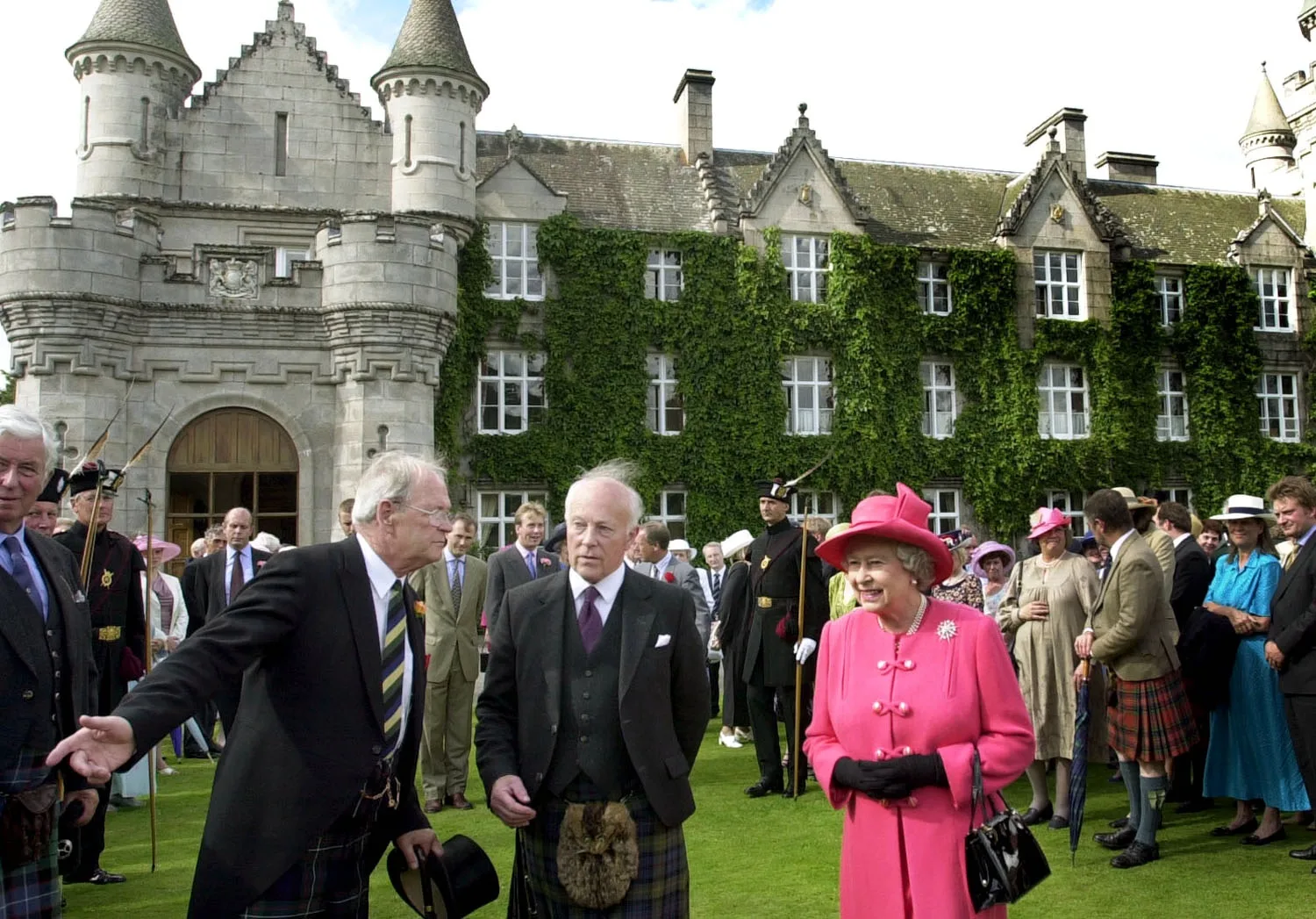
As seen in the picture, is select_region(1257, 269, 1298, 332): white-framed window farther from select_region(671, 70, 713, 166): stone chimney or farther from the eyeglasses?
the eyeglasses

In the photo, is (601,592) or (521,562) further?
(521,562)

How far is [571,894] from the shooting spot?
145 inches

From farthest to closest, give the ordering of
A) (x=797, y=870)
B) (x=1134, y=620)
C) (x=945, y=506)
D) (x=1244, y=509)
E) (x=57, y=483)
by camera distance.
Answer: (x=945, y=506), (x=1244, y=509), (x=797, y=870), (x=1134, y=620), (x=57, y=483)

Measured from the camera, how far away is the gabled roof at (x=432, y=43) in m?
22.5

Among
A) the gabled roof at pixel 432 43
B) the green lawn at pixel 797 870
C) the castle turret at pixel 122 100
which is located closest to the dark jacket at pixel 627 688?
the green lawn at pixel 797 870

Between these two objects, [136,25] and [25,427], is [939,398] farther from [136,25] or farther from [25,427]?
[25,427]

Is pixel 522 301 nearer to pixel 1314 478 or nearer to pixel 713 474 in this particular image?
pixel 713 474

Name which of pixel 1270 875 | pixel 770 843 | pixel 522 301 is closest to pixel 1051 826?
pixel 1270 875

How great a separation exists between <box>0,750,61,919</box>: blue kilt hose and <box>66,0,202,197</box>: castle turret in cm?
2093

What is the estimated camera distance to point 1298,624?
250 inches

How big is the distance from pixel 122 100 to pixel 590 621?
21.9m

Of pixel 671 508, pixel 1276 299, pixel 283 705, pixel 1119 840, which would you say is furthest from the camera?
pixel 1276 299

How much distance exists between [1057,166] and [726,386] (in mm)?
10588

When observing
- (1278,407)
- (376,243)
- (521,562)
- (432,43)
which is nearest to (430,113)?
(432,43)
